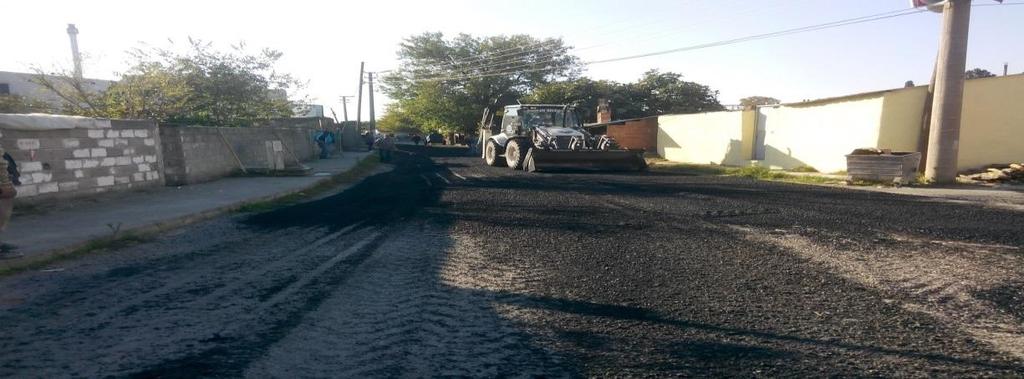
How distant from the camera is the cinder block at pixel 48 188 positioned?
400 inches

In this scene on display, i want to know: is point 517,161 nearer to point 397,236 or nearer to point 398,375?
point 397,236

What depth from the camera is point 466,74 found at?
52.0 m

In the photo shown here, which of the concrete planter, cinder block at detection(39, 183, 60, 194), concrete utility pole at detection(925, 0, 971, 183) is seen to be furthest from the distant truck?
cinder block at detection(39, 183, 60, 194)

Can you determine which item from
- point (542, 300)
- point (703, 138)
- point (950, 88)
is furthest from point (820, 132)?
point (542, 300)

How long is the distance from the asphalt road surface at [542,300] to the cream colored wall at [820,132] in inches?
300

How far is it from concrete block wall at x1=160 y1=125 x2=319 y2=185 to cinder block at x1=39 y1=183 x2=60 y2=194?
Result: 3.28m

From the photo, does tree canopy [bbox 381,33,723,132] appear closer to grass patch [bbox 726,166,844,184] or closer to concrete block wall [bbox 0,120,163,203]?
grass patch [bbox 726,166,844,184]

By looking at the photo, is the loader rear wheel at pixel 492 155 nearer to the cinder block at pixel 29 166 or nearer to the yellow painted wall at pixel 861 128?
the yellow painted wall at pixel 861 128

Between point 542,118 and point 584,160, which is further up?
point 542,118

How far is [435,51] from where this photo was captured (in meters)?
53.8

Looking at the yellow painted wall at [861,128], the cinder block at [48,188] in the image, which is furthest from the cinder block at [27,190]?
the yellow painted wall at [861,128]

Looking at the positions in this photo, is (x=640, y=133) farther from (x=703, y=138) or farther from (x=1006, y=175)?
(x=1006, y=175)

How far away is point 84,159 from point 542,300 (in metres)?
10.6

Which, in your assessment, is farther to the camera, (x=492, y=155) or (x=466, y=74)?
(x=466, y=74)
